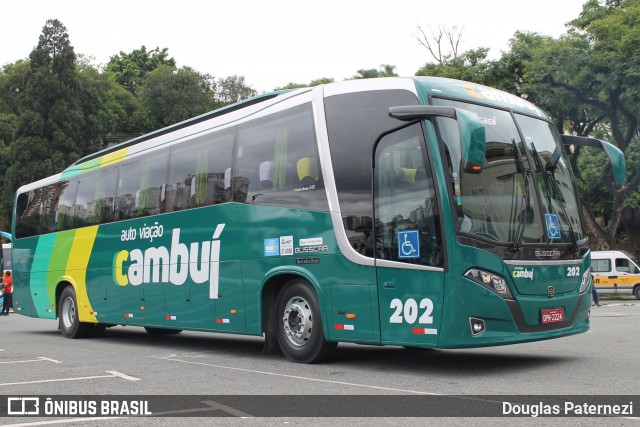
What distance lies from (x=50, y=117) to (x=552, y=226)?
4646cm

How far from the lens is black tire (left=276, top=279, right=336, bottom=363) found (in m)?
10.2

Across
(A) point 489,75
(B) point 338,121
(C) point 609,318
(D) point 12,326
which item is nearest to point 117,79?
(A) point 489,75

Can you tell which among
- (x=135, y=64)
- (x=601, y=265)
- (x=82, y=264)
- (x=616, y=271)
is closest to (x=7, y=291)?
(x=82, y=264)

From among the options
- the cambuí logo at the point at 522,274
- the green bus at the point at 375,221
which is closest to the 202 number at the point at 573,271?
the green bus at the point at 375,221

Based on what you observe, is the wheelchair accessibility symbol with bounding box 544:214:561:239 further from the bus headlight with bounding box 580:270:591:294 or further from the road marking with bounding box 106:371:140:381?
the road marking with bounding box 106:371:140:381

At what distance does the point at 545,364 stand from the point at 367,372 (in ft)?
7.69

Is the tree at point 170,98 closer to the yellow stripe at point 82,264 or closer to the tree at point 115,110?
the tree at point 115,110

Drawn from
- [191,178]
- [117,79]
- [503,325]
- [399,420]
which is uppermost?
[117,79]

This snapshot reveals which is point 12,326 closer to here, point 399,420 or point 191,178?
point 191,178

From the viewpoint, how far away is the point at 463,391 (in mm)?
7703

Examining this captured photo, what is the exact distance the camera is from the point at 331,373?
941 cm

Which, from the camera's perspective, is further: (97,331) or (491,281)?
(97,331)

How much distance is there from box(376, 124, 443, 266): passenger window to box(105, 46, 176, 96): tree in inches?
3182

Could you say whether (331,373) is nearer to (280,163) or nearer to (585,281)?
(280,163)
